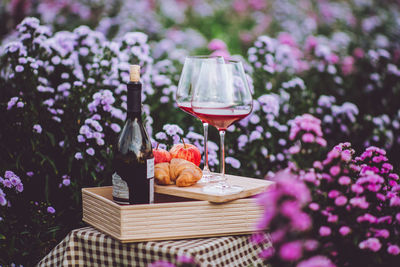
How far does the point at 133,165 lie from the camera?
1791mm

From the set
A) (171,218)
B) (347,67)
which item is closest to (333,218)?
(171,218)

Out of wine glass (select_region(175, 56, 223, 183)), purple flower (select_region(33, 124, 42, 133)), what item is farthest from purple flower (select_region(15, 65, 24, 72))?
wine glass (select_region(175, 56, 223, 183))

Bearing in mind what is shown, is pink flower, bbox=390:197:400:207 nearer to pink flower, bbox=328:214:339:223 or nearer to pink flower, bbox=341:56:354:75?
pink flower, bbox=328:214:339:223

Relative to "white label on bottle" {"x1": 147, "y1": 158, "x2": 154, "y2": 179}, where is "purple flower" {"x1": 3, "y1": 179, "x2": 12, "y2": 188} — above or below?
below

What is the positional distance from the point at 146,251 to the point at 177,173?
374 millimetres

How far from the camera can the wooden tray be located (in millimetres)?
1716

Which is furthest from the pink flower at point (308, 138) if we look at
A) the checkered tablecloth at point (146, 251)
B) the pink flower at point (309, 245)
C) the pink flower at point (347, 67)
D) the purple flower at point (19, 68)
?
the pink flower at point (347, 67)

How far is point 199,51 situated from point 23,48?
429 cm

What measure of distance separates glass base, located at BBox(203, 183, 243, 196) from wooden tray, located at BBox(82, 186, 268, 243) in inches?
1.8

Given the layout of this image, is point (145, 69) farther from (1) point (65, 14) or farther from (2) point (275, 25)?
(2) point (275, 25)

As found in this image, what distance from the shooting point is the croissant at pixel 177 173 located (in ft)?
6.26

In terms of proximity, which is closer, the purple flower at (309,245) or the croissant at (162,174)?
the purple flower at (309,245)

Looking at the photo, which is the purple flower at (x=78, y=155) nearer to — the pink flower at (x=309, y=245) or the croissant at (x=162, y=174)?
the croissant at (x=162, y=174)

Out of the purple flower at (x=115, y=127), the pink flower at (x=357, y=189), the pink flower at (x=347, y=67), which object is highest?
the pink flower at (x=347, y=67)
